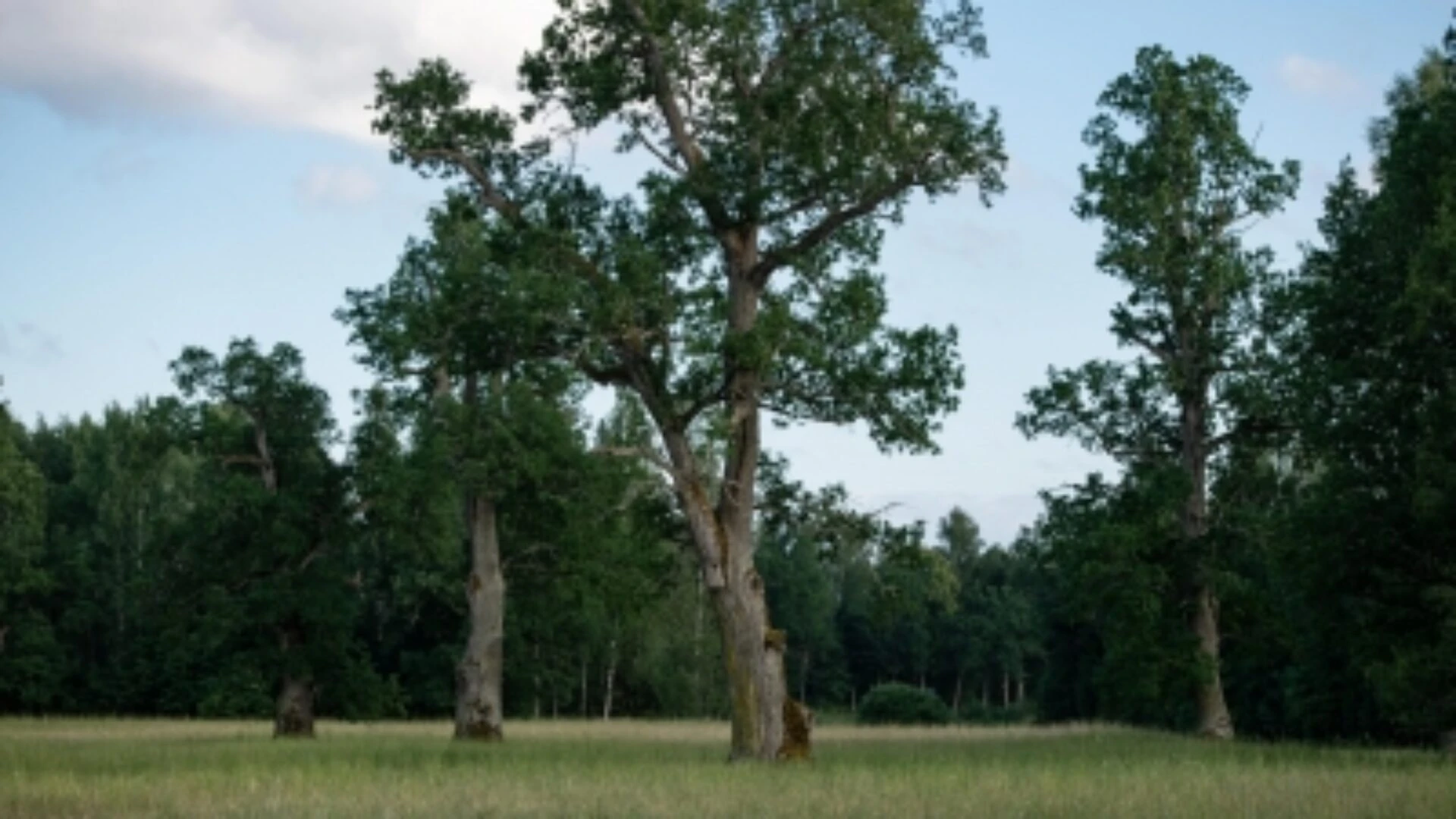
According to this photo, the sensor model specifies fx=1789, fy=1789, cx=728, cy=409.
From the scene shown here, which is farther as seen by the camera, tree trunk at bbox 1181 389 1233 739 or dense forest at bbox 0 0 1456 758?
tree trunk at bbox 1181 389 1233 739

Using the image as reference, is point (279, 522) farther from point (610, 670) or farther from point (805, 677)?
point (805, 677)

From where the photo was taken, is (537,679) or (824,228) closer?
(824,228)

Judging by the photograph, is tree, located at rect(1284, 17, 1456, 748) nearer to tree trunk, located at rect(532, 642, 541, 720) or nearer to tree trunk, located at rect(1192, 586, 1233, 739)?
tree trunk, located at rect(1192, 586, 1233, 739)

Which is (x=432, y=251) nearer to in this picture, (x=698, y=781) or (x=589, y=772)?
(x=589, y=772)

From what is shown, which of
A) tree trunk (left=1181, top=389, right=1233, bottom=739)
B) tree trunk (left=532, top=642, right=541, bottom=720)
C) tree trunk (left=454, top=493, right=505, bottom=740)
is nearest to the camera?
tree trunk (left=1181, top=389, right=1233, bottom=739)

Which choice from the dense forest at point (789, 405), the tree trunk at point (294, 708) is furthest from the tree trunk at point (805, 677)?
the tree trunk at point (294, 708)

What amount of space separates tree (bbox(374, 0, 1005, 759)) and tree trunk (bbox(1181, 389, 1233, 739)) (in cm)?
1398

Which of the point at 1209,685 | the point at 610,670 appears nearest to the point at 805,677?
the point at 610,670

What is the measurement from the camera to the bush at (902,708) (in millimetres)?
75688

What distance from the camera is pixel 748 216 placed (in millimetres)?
27672

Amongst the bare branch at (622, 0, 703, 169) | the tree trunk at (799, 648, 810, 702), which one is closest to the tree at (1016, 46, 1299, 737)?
the bare branch at (622, 0, 703, 169)

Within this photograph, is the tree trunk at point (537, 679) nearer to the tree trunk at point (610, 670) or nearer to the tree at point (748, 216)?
the tree trunk at point (610, 670)

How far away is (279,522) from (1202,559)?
2275 cm

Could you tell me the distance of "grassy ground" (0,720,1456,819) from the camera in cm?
1722
